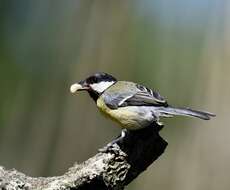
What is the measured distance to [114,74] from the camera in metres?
3.34

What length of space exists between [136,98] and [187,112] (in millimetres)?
306

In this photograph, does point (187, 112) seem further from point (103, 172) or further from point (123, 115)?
point (103, 172)

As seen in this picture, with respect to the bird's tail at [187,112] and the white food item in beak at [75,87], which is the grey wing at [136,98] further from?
the white food item in beak at [75,87]

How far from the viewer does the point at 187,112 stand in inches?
110

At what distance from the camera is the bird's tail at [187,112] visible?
268 cm

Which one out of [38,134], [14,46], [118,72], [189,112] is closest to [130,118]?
[189,112]

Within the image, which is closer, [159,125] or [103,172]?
[103,172]

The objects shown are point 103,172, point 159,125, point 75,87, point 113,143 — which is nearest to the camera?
point 103,172

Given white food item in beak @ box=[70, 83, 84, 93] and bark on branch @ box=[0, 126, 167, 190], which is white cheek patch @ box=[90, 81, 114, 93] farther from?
bark on branch @ box=[0, 126, 167, 190]

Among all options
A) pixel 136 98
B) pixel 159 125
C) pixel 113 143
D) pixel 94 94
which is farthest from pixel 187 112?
pixel 94 94

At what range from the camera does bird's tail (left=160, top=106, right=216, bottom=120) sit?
2.68 meters

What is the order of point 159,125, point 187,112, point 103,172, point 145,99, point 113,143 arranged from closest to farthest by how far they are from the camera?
point 103,172 < point 113,143 < point 159,125 < point 187,112 < point 145,99

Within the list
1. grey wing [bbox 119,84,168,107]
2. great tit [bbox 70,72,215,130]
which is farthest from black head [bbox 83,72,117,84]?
grey wing [bbox 119,84,168,107]

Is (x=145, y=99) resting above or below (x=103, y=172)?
above
